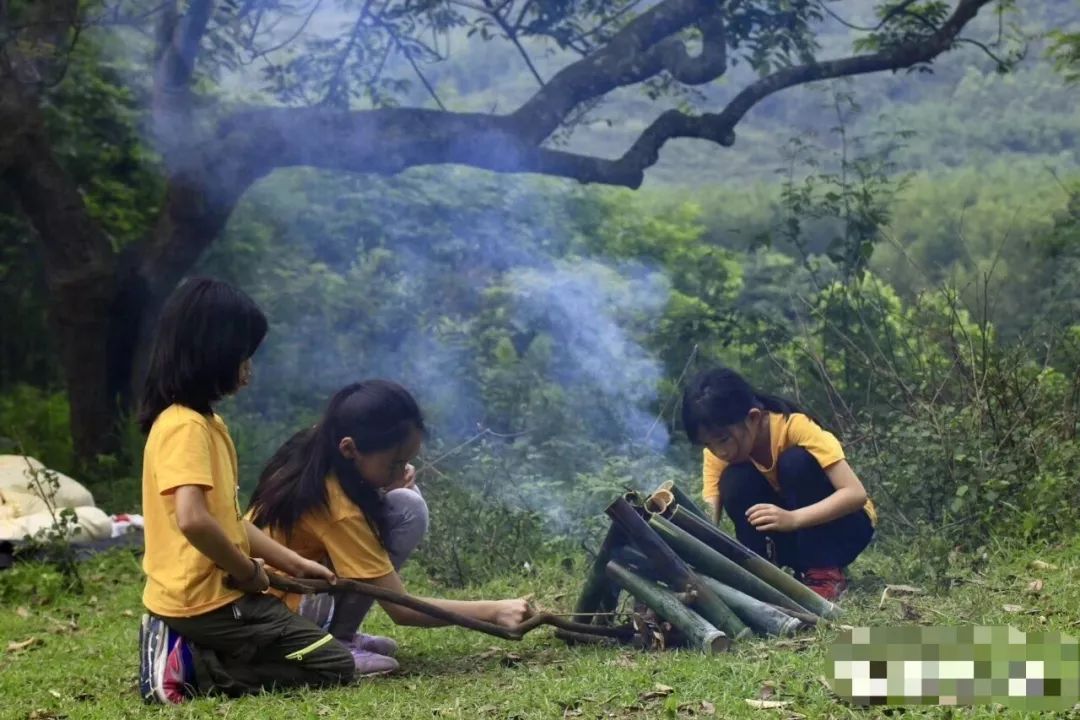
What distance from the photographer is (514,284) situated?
1162 centimetres

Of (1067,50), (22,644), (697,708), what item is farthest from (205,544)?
(1067,50)

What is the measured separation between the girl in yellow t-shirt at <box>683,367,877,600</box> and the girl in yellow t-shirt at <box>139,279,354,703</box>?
1690mm

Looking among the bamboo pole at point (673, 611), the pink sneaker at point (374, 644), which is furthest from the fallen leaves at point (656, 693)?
the pink sneaker at point (374, 644)

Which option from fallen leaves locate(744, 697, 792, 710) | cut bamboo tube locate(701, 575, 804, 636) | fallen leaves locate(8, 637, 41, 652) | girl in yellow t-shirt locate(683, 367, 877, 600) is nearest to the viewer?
fallen leaves locate(744, 697, 792, 710)

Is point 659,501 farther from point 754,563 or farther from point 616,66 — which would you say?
point 616,66

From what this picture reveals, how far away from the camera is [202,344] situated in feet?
14.3

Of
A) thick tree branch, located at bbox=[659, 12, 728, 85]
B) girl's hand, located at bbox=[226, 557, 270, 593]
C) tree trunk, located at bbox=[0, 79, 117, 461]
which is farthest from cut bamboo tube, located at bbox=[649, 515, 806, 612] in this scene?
tree trunk, located at bbox=[0, 79, 117, 461]

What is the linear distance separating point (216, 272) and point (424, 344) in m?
2.32

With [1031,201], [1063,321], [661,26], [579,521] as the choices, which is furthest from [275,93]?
[1031,201]

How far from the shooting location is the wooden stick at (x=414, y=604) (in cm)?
460

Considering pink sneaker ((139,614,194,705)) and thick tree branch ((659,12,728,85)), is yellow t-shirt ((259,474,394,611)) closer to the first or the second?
pink sneaker ((139,614,194,705))

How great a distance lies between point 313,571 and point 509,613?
75 centimetres

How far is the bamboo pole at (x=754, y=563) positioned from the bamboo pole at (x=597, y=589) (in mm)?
300

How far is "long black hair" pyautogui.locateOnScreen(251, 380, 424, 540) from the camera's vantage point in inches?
189
